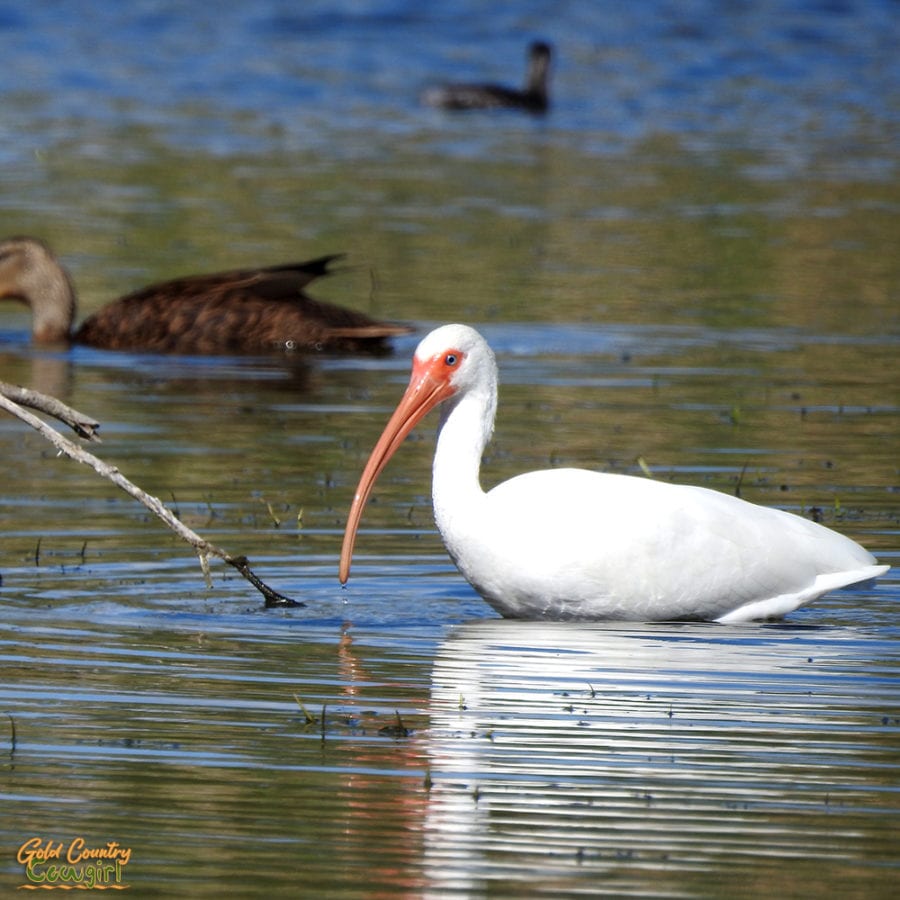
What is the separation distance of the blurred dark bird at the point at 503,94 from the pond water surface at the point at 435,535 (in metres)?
4.42

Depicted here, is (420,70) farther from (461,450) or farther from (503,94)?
(461,450)

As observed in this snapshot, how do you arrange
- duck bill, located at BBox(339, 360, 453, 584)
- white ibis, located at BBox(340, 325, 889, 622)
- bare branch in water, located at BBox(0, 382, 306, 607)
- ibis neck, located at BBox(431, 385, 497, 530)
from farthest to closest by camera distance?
duck bill, located at BBox(339, 360, 453, 584) < ibis neck, located at BBox(431, 385, 497, 530) < white ibis, located at BBox(340, 325, 889, 622) < bare branch in water, located at BBox(0, 382, 306, 607)

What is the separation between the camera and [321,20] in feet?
161

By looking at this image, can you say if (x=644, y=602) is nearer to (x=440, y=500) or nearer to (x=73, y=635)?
(x=440, y=500)

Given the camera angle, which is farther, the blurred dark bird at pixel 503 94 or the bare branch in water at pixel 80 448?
the blurred dark bird at pixel 503 94

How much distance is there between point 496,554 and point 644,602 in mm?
598

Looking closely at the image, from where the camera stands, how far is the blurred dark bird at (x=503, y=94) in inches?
1441

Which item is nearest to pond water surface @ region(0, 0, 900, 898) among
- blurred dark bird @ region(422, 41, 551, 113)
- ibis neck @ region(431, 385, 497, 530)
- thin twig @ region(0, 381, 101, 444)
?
ibis neck @ region(431, 385, 497, 530)

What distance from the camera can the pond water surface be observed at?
597 centimetres

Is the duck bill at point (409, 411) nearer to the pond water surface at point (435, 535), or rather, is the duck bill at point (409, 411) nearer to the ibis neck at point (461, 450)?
the ibis neck at point (461, 450)

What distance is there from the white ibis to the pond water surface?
15cm

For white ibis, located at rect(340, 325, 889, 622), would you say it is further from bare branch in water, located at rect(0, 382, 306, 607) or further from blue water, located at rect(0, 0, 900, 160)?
blue water, located at rect(0, 0, 900, 160)

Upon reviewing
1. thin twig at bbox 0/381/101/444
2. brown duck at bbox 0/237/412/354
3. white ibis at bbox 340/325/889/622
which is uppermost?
thin twig at bbox 0/381/101/444

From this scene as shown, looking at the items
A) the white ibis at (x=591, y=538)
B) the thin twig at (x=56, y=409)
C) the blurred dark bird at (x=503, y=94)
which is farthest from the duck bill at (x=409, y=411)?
the blurred dark bird at (x=503, y=94)
